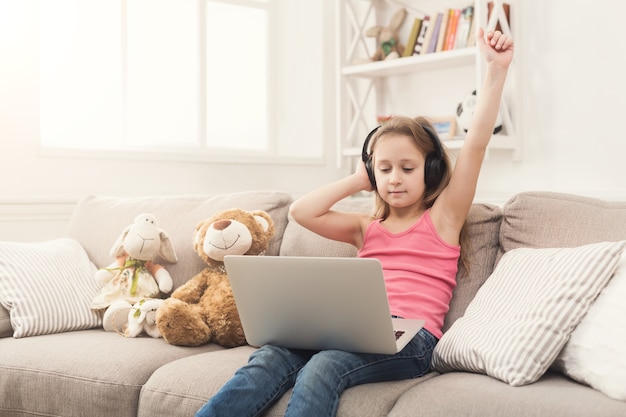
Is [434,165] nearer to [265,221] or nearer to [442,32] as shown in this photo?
[265,221]

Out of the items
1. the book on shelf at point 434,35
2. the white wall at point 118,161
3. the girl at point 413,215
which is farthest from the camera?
the book on shelf at point 434,35

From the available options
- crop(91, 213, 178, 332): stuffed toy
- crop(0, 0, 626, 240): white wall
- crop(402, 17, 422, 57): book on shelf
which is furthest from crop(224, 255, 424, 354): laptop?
crop(402, 17, 422, 57): book on shelf

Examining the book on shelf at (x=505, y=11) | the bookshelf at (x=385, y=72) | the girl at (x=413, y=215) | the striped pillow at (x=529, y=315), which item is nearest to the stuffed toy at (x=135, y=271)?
the girl at (x=413, y=215)

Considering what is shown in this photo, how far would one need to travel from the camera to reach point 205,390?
1.71 metres

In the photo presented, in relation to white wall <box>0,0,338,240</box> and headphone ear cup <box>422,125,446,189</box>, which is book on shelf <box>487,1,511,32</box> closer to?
white wall <box>0,0,338,240</box>

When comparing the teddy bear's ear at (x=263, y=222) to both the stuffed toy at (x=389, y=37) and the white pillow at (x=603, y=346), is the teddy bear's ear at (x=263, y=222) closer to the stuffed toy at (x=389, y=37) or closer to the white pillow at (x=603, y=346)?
the white pillow at (x=603, y=346)

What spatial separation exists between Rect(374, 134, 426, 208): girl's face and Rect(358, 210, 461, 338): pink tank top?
0.07 metres

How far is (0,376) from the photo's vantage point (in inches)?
79.0

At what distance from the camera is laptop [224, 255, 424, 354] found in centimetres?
155

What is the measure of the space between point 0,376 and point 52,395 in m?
0.18

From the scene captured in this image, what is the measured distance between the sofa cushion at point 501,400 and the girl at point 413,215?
0.16 meters

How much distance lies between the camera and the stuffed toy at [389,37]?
162 inches

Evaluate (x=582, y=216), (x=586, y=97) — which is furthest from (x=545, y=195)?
(x=586, y=97)

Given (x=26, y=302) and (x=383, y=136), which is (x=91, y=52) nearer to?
(x=26, y=302)
